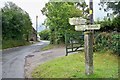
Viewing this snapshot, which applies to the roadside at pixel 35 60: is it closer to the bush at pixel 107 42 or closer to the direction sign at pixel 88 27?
the bush at pixel 107 42

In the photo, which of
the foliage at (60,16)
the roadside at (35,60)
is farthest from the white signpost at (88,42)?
the foliage at (60,16)

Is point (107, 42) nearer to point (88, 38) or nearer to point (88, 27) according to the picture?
point (88, 38)

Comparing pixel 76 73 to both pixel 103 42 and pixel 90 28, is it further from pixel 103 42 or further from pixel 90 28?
pixel 103 42

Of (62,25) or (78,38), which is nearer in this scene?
(78,38)

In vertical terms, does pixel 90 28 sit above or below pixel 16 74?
above

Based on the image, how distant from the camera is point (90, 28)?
934cm

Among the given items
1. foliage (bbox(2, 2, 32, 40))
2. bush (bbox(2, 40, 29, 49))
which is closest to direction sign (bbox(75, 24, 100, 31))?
bush (bbox(2, 40, 29, 49))

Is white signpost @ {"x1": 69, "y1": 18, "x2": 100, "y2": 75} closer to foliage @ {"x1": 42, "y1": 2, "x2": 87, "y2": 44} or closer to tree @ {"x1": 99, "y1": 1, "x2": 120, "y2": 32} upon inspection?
tree @ {"x1": 99, "y1": 1, "x2": 120, "y2": 32}

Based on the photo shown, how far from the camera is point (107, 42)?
51.3ft

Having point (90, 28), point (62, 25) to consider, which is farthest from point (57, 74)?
point (62, 25)

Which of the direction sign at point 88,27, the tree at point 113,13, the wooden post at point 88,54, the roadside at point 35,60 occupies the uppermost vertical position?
the tree at point 113,13

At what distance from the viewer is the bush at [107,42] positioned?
14400mm

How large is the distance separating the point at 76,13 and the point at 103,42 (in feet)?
45.8

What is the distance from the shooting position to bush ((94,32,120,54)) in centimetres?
1440
